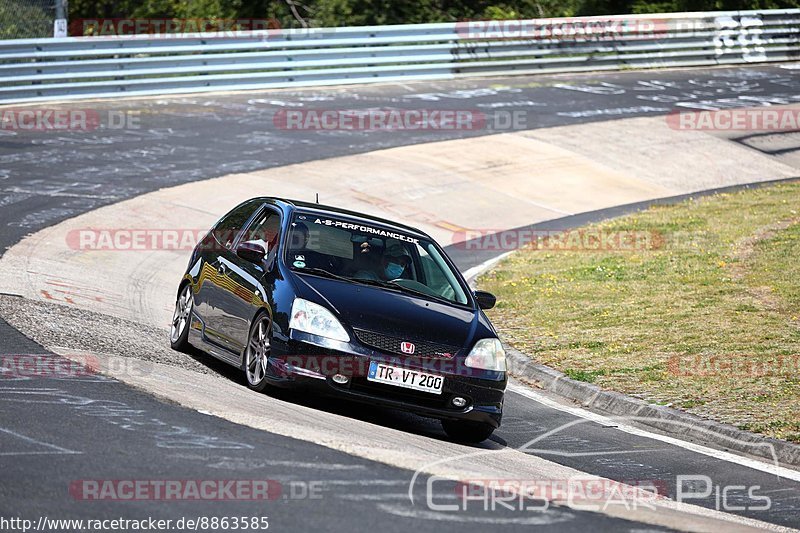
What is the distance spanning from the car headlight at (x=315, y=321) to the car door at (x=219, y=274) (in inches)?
42.6

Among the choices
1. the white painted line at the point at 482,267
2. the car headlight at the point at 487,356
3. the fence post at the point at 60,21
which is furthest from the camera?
the fence post at the point at 60,21

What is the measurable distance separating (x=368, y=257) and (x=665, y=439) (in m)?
2.80

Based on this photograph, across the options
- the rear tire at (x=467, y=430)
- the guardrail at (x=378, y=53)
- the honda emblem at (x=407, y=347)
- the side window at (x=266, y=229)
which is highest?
the guardrail at (x=378, y=53)

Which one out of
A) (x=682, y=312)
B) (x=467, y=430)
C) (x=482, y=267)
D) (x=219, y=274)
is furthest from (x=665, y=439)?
(x=482, y=267)

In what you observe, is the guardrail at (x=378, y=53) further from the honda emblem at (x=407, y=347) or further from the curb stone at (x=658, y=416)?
the honda emblem at (x=407, y=347)

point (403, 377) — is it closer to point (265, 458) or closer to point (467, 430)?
point (467, 430)

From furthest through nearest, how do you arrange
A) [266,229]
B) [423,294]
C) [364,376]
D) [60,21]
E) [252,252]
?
[60,21], [266,229], [252,252], [423,294], [364,376]

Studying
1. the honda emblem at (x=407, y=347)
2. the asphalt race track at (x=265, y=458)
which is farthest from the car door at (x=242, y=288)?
the honda emblem at (x=407, y=347)

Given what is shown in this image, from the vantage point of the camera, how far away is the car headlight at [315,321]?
27.8 ft

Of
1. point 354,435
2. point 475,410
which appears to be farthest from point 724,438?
point 354,435

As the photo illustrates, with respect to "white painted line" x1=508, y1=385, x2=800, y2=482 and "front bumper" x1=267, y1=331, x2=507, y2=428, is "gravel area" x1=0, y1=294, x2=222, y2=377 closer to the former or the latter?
"front bumper" x1=267, y1=331, x2=507, y2=428

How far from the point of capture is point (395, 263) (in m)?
9.68

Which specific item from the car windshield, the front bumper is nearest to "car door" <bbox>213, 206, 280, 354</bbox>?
the car windshield

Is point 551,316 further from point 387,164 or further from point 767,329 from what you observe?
point 387,164
